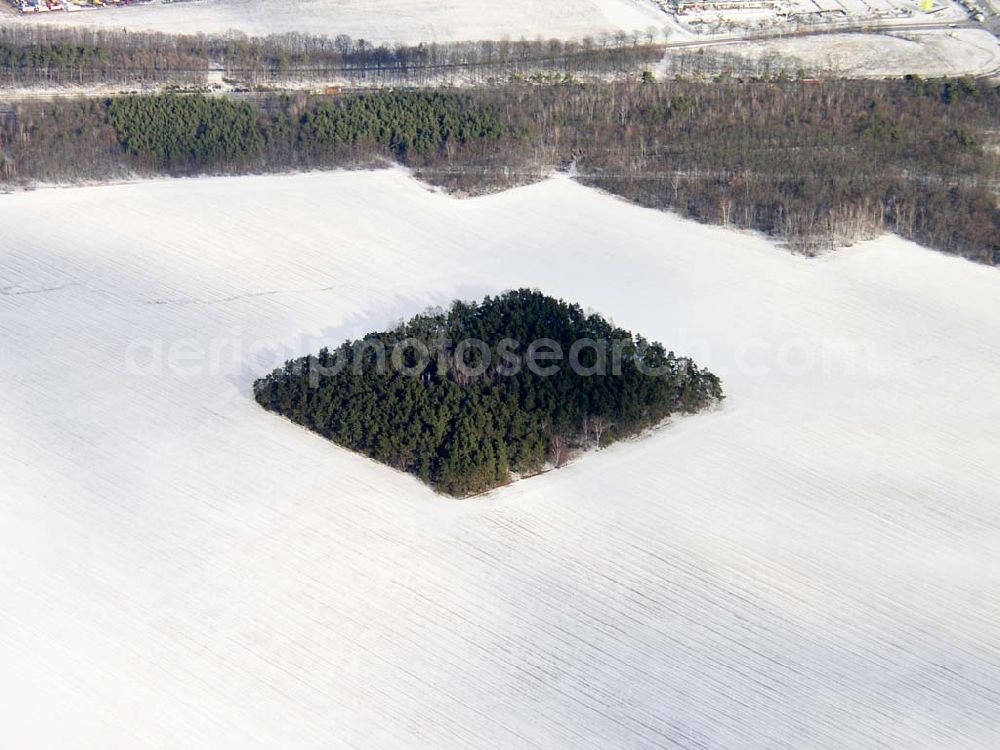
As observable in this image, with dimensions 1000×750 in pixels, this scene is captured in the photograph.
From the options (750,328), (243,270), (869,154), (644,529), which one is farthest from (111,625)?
(869,154)

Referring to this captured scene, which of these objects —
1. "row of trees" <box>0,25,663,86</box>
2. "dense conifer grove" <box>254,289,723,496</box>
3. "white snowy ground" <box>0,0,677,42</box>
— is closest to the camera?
"dense conifer grove" <box>254,289,723,496</box>

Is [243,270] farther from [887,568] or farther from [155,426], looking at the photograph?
[887,568]

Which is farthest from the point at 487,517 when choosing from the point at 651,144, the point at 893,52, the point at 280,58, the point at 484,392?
the point at 893,52

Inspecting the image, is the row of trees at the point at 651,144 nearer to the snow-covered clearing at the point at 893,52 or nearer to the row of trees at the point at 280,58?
the row of trees at the point at 280,58

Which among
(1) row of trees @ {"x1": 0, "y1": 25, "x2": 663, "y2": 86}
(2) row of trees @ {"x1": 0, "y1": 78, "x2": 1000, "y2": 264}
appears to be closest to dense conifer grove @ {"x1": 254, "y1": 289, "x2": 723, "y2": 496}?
(2) row of trees @ {"x1": 0, "y1": 78, "x2": 1000, "y2": 264}

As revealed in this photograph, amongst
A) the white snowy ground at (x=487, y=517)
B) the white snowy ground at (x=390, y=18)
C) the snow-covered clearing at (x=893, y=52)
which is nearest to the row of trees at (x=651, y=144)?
the white snowy ground at (x=487, y=517)

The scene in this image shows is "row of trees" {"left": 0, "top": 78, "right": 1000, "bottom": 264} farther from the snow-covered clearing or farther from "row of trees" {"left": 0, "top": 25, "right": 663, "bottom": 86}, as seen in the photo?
the snow-covered clearing
